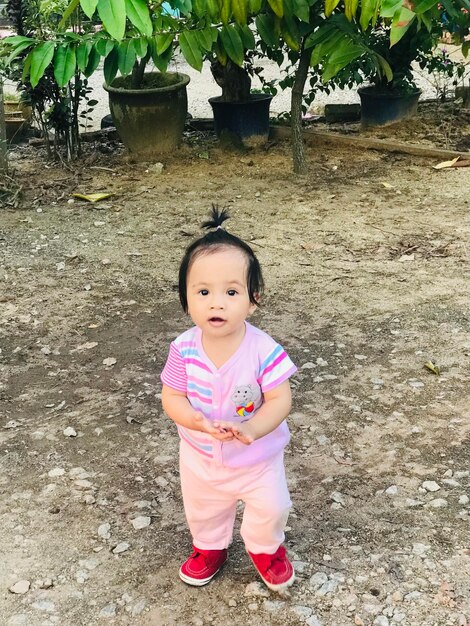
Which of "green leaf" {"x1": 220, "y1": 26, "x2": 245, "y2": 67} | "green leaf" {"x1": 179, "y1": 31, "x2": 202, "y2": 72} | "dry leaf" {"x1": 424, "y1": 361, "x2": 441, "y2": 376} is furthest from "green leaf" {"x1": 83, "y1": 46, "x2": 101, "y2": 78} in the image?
"dry leaf" {"x1": 424, "y1": 361, "x2": 441, "y2": 376}

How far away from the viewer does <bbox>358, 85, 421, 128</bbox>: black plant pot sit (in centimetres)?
643

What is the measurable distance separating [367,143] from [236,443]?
4571mm

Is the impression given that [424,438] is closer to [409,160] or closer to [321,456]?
[321,456]

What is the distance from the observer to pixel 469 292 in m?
3.72

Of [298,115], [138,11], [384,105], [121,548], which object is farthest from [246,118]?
[121,548]

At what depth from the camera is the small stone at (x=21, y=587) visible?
2.10 metres

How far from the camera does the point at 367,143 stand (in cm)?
602

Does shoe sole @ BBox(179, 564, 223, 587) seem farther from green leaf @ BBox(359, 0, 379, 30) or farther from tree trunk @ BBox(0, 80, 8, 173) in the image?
tree trunk @ BBox(0, 80, 8, 173)

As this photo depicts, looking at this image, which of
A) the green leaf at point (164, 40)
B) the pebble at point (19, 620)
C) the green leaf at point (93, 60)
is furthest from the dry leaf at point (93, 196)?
the pebble at point (19, 620)

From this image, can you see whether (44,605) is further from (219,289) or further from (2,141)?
(2,141)

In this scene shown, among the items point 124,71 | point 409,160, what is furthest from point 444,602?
point 409,160

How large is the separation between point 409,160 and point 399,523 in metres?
3.89

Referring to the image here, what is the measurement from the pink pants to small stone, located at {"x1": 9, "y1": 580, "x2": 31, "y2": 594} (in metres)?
0.47

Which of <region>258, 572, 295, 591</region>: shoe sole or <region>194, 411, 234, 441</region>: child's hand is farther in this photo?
<region>258, 572, 295, 591</region>: shoe sole
